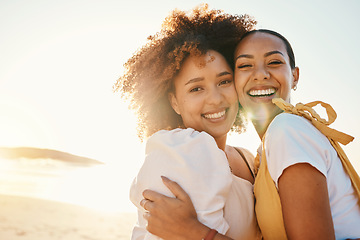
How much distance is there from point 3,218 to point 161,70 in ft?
24.2

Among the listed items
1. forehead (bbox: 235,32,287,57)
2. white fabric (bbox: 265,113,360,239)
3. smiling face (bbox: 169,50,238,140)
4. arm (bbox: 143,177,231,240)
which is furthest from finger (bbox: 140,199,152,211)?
forehead (bbox: 235,32,287,57)

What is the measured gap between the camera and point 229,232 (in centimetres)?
213

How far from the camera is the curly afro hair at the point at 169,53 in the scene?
3043mm

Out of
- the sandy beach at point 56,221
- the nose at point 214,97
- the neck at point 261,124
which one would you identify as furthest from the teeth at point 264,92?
the sandy beach at point 56,221

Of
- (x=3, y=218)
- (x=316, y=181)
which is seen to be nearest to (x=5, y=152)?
(x=3, y=218)

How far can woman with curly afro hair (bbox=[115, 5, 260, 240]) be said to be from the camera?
81.2 inches

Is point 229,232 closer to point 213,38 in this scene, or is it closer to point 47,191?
point 213,38

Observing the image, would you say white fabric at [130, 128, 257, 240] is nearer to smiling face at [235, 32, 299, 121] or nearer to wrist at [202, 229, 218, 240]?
wrist at [202, 229, 218, 240]

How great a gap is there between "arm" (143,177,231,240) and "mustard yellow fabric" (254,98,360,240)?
0.28 meters

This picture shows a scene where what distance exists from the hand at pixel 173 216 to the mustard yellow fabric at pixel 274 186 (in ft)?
1.27

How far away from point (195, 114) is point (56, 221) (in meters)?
7.08

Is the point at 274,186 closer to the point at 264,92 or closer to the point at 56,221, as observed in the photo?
the point at 264,92

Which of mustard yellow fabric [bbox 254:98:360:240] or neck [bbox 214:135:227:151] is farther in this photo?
neck [bbox 214:135:227:151]

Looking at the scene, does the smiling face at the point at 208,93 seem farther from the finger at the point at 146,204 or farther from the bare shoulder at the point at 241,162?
the finger at the point at 146,204
